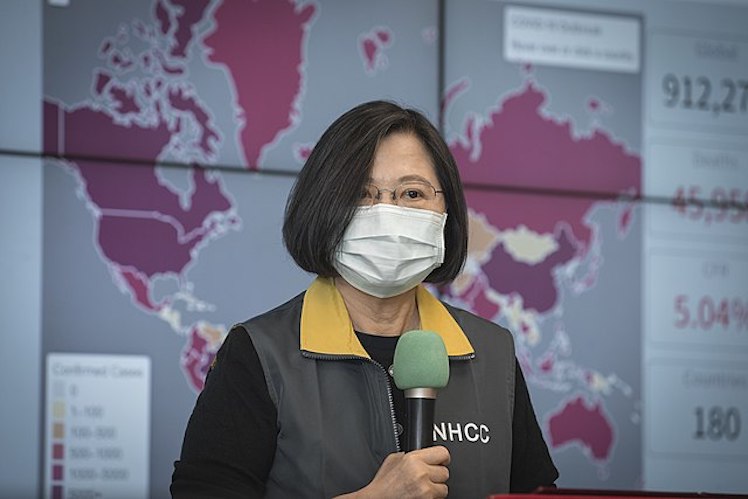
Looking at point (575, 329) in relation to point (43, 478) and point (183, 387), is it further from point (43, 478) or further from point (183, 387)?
point (43, 478)

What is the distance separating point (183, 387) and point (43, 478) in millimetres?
476

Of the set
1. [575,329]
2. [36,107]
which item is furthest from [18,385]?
[575,329]

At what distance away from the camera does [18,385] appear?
3.67 meters

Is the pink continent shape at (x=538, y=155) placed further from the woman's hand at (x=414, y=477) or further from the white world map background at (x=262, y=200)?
the woman's hand at (x=414, y=477)

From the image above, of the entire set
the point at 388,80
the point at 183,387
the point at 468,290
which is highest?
the point at 388,80

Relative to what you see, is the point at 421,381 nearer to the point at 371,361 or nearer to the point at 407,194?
the point at 371,361

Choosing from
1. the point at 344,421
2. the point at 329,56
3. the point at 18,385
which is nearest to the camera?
the point at 344,421

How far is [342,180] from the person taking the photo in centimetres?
198

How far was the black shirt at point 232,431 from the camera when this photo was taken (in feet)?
6.08

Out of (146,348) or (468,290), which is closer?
(146,348)

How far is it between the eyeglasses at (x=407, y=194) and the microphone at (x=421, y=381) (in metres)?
0.26

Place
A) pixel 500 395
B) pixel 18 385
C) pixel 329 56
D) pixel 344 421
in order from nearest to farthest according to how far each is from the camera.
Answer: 1. pixel 344 421
2. pixel 500 395
3. pixel 18 385
4. pixel 329 56

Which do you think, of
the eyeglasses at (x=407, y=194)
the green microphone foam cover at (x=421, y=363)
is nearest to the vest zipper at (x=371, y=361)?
the green microphone foam cover at (x=421, y=363)

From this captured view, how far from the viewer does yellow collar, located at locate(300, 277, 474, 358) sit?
6.55 feet
